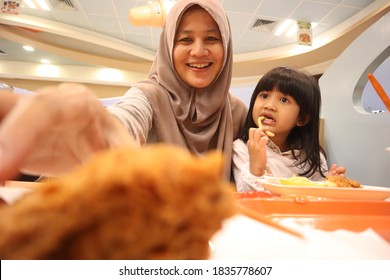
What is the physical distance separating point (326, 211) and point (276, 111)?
929mm

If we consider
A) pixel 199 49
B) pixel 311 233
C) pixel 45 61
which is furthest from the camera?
pixel 45 61

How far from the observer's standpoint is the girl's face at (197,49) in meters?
1.02

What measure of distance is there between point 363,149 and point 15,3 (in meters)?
3.46

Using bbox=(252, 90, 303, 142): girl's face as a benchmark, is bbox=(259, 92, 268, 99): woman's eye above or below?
above

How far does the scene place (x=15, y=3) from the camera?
110 inches

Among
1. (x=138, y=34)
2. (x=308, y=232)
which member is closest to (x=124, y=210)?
(x=308, y=232)

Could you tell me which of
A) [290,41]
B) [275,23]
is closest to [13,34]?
[275,23]

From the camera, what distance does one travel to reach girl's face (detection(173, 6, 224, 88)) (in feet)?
3.35

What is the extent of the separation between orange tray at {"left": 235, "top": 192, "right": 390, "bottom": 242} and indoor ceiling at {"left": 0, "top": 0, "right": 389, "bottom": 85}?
3.78 meters

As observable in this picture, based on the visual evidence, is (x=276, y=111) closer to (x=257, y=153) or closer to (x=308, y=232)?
(x=257, y=153)

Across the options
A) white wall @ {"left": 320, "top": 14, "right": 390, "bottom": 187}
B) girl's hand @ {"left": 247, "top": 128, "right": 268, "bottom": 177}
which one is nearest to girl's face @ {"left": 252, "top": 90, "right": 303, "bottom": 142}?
girl's hand @ {"left": 247, "top": 128, "right": 268, "bottom": 177}

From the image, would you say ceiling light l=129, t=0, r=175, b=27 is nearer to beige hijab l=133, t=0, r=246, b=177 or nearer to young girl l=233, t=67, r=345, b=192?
beige hijab l=133, t=0, r=246, b=177

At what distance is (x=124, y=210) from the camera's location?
16 centimetres

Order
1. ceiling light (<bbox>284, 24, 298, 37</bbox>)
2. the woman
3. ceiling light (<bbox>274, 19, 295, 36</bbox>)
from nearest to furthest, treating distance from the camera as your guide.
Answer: the woman → ceiling light (<bbox>274, 19, 295, 36</bbox>) → ceiling light (<bbox>284, 24, 298, 37</bbox>)
